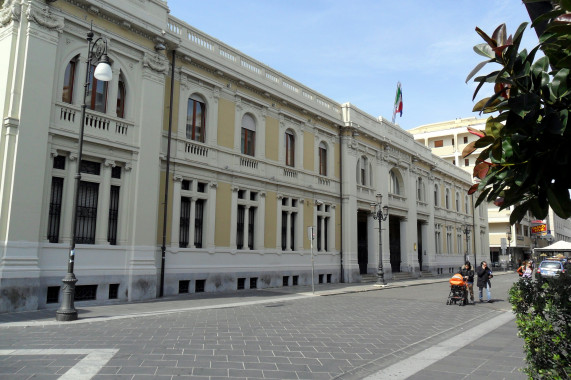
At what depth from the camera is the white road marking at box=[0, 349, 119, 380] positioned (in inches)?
262

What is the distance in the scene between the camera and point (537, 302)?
446 cm

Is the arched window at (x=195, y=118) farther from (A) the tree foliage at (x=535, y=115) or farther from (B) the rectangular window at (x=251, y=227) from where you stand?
(A) the tree foliage at (x=535, y=115)

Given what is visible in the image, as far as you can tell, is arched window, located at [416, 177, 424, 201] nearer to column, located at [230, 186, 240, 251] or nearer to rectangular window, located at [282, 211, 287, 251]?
rectangular window, located at [282, 211, 287, 251]

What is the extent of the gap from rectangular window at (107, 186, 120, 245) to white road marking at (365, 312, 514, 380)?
12.6 metres

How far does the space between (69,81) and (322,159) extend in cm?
1688

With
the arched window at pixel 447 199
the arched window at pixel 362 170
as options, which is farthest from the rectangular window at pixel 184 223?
the arched window at pixel 447 199

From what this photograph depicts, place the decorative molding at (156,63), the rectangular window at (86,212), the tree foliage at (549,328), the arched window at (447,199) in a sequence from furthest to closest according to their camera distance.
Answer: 1. the arched window at (447,199)
2. the decorative molding at (156,63)
3. the rectangular window at (86,212)
4. the tree foliage at (549,328)

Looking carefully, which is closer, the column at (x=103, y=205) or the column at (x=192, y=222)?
the column at (x=103, y=205)

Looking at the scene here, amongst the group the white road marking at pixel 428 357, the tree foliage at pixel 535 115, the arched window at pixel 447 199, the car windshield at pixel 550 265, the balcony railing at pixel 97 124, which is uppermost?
the arched window at pixel 447 199

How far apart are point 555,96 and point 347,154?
2814cm

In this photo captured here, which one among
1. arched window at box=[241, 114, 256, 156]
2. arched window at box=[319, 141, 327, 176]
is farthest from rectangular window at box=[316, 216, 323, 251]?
arched window at box=[241, 114, 256, 156]

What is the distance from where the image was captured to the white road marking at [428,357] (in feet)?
23.5

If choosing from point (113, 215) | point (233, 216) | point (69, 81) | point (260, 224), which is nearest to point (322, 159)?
point (260, 224)

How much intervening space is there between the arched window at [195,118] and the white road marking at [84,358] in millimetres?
13740
